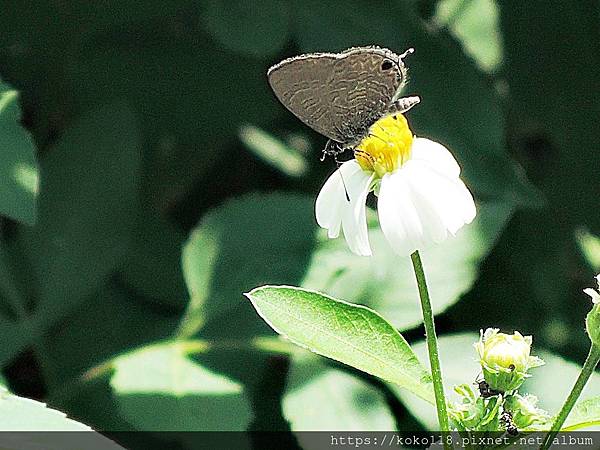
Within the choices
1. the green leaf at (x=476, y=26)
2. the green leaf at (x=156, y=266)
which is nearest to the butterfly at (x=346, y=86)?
the green leaf at (x=156, y=266)

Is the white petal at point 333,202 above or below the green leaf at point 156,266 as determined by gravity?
above

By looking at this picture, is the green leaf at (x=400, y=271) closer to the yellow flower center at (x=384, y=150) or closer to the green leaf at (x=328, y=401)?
the green leaf at (x=328, y=401)

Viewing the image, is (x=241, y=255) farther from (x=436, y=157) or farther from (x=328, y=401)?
(x=436, y=157)

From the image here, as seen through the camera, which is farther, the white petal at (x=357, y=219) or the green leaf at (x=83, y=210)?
the green leaf at (x=83, y=210)

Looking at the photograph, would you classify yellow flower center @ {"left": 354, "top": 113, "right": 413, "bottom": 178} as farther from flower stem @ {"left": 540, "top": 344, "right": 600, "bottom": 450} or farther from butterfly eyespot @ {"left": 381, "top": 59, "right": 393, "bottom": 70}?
flower stem @ {"left": 540, "top": 344, "right": 600, "bottom": 450}

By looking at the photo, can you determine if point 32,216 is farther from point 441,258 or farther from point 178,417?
point 441,258

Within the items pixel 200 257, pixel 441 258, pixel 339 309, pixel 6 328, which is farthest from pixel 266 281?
pixel 339 309

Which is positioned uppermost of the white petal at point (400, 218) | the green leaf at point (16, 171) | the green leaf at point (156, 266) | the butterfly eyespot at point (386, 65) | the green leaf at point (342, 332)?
the butterfly eyespot at point (386, 65)
